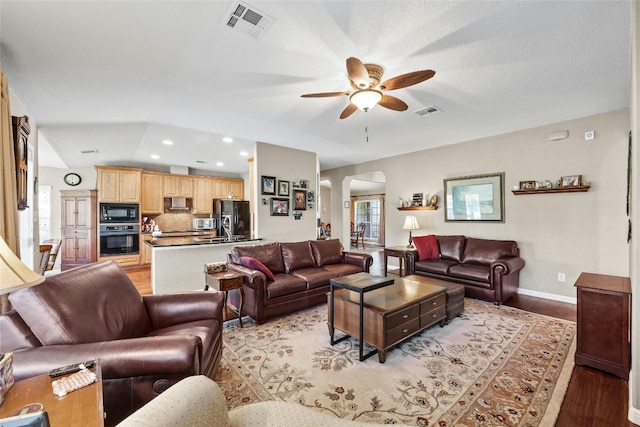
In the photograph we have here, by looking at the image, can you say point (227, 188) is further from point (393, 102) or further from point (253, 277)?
point (393, 102)

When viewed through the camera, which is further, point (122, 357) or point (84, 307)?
point (84, 307)

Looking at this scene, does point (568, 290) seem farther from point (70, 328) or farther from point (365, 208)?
point (365, 208)

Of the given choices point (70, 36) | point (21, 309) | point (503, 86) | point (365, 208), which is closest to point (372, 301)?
point (21, 309)

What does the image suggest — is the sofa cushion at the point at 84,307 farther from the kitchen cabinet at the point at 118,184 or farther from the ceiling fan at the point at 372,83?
the kitchen cabinet at the point at 118,184

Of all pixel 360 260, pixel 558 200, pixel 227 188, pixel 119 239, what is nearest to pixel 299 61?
pixel 360 260

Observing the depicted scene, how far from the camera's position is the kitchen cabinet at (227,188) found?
7660mm

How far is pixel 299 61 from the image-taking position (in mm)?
2314

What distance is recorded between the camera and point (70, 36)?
1842 millimetres

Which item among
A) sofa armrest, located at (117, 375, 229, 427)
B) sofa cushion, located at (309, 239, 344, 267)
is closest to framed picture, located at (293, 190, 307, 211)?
sofa cushion, located at (309, 239, 344, 267)

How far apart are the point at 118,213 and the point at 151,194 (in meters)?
0.84

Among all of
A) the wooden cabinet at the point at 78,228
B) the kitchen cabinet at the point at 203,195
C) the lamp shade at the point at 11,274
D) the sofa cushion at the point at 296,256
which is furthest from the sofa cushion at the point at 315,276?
the wooden cabinet at the point at 78,228

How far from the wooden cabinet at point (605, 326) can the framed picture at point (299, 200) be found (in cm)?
430

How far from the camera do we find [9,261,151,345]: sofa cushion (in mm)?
1378

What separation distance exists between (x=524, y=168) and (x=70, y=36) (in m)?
5.58
